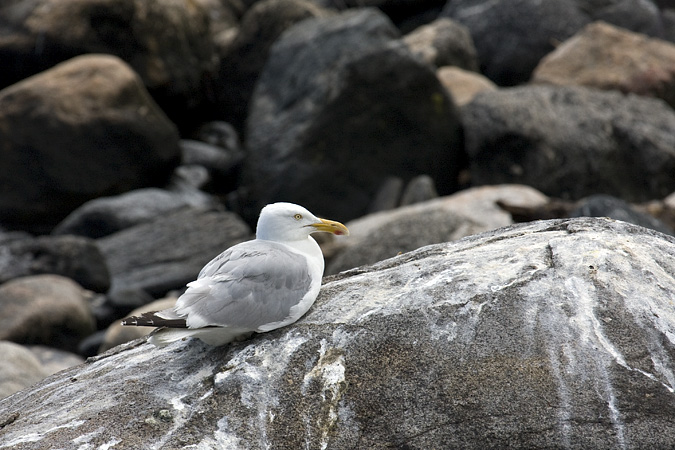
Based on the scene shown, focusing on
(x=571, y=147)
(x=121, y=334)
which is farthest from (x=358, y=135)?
(x=121, y=334)

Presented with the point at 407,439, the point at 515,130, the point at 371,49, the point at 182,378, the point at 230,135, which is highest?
the point at 182,378

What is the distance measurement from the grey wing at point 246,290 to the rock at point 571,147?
1047 cm

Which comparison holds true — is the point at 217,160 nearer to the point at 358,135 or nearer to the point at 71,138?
the point at 71,138

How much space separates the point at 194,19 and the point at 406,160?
8515 millimetres

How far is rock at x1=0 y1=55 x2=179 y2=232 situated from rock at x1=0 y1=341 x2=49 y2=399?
8466 mm

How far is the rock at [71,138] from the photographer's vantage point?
54.6ft

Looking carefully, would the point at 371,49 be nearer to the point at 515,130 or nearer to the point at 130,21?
the point at 515,130

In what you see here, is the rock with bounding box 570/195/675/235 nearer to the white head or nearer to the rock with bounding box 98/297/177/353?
the rock with bounding box 98/297/177/353

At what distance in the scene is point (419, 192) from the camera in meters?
14.7

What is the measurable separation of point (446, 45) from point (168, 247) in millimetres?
9149

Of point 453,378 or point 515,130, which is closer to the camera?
point 453,378

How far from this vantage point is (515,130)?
1471 cm

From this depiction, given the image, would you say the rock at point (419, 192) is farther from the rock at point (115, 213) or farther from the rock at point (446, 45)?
the rock at point (446, 45)

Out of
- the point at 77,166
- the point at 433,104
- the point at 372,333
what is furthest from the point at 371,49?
the point at 372,333
